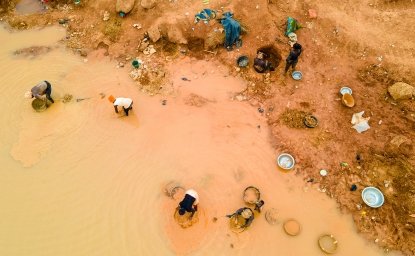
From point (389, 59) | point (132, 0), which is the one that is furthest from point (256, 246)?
point (132, 0)

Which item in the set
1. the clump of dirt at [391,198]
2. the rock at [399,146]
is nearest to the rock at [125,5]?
the clump of dirt at [391,198]

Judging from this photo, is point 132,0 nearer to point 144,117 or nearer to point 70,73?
point 70,73

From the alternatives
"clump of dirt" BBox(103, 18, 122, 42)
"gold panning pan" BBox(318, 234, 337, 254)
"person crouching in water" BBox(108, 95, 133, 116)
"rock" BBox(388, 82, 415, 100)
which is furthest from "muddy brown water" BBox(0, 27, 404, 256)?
"rock" BBox(388, 82, 415, 100)

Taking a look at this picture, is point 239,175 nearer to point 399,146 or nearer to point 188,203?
point 188,203

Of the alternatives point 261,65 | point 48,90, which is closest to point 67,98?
point 48,90

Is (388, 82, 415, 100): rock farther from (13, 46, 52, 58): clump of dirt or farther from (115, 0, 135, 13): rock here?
(13, 46, 52, 58): clump of dirt

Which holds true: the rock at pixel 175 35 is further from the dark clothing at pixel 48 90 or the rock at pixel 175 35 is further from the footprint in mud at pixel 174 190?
the footprint in mud at pixel 174 190
